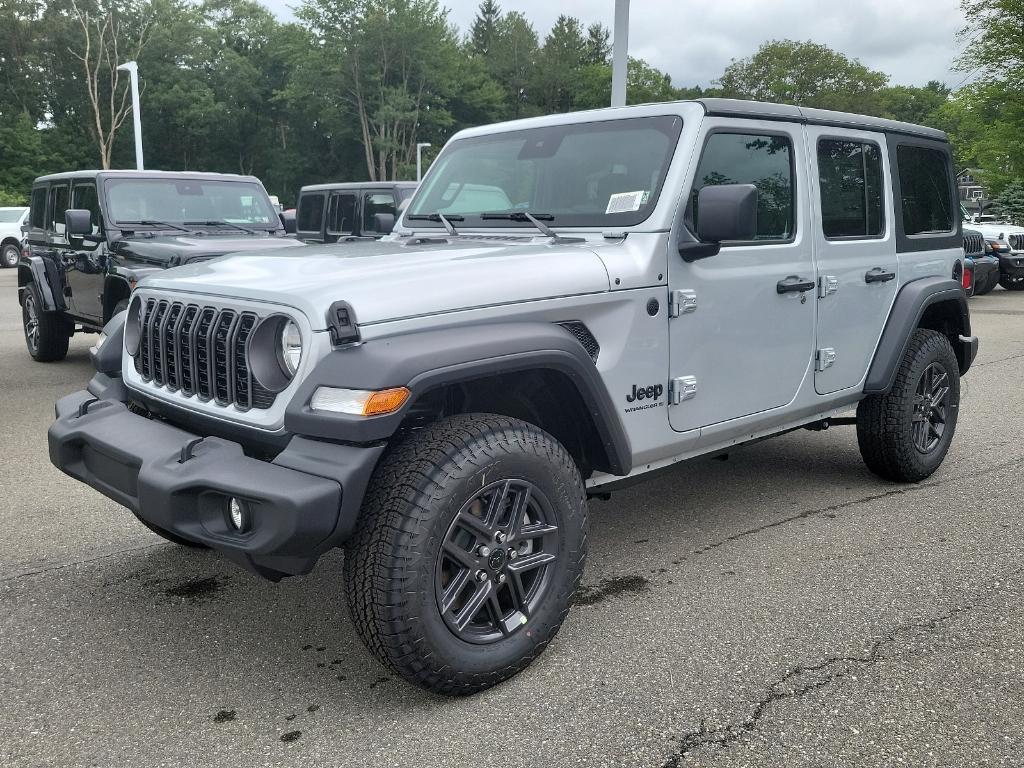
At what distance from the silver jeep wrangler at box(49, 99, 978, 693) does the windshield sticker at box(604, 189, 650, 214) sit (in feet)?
0.07

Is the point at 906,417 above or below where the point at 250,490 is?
below

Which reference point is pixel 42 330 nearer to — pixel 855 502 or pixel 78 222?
pixel 78 222

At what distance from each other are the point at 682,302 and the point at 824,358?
1.11 meters

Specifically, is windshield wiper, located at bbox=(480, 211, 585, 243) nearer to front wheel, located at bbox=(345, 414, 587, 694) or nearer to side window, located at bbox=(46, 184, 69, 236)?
front wheel, located at bbox=(345, 414, 587, 694)

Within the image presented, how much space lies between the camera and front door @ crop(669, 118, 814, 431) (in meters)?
3.57


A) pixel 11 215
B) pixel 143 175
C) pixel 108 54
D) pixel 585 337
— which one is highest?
pixel 108 54

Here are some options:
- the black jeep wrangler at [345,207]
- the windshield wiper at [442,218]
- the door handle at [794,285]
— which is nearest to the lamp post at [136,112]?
the black jeep wrangler at [345,207]

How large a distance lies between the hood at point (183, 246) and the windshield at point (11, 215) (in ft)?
63.2

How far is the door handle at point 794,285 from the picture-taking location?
3950 millimetres

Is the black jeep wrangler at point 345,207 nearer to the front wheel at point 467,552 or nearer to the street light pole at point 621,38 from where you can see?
the street light pole at point 621,38

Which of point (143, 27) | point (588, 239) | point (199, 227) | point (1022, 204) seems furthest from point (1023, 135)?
point (143, 27)

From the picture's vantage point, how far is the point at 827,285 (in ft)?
13.8

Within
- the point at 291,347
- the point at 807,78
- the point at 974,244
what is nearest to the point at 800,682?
the point at 291,347

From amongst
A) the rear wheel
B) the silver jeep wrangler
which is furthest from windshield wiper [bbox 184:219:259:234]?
the rear wheel
